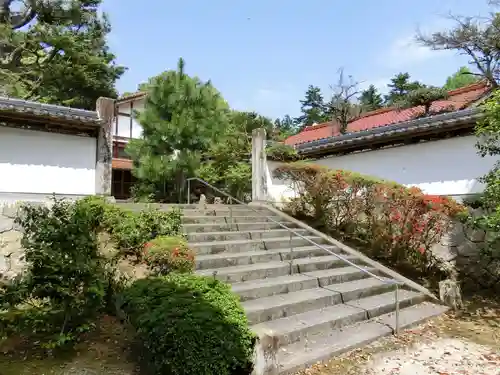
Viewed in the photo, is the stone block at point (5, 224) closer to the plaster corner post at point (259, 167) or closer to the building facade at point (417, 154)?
the plaster corner post at point (259, 167)

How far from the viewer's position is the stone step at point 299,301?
4.82 meters

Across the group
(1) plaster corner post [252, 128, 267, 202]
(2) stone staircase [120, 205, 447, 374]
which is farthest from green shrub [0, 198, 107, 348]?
(1) plaster corner post [252, 128, 267, 202]

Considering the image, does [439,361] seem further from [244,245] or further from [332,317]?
[244,245]

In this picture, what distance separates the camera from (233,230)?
7.99 m

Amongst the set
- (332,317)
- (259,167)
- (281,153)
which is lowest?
(332,317)

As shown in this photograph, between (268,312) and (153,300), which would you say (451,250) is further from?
(153,300)

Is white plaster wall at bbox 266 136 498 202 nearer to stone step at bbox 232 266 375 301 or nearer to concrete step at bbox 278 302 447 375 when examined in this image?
stone step at bbox 232 266 375 301

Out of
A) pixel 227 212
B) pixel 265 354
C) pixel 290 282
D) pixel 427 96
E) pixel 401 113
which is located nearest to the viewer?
pixel 265 354

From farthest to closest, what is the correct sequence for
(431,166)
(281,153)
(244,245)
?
(281,153) < (431,166) < (244,245)

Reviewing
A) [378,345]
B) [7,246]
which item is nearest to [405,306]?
[378,345]

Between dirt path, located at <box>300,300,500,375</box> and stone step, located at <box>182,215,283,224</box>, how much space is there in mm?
4377

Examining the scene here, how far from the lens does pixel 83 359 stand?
391cm

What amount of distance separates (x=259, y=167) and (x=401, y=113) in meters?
10.8

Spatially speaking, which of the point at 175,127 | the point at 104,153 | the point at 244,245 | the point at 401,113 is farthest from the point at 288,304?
the point at 401,113
